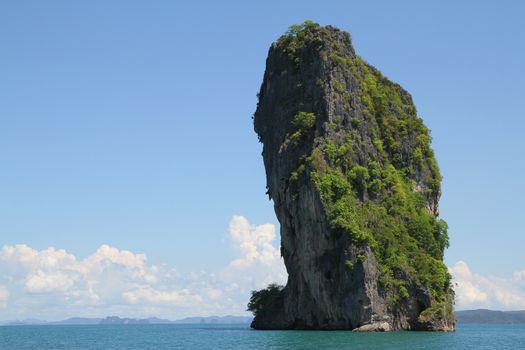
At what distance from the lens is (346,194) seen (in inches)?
2680

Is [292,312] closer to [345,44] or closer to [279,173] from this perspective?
[279,173]

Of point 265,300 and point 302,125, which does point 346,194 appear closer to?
point 302,125

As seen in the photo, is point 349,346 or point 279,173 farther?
point 279,173

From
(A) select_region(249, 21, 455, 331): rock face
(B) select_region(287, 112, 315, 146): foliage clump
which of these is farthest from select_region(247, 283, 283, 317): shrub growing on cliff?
(B) select_region(287, 112, 315, 146): foliage clump

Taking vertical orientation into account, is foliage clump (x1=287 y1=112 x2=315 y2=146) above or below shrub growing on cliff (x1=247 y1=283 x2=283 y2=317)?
above

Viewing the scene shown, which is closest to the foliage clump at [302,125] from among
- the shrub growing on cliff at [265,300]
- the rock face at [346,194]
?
the rock face at [346,194]

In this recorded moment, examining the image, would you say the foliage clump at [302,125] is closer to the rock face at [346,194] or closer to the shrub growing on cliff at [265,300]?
the rock face at [346,194]

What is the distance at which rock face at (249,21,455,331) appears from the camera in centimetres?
6400

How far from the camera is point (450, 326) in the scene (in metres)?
65.6

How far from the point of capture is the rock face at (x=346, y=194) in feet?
210

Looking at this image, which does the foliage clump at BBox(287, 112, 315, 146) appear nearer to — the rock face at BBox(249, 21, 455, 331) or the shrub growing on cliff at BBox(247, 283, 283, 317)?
the rock face at BBox(249, 21, 455, 331)

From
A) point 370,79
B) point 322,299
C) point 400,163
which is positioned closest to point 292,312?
point 322,299

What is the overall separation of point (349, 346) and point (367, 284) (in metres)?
18.7

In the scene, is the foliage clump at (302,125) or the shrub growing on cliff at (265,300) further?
the shrub growing on cliff at (265,300)
